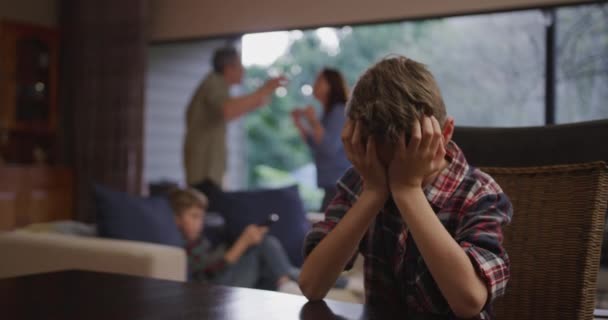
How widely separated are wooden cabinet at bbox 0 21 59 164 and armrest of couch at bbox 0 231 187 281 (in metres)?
3.04

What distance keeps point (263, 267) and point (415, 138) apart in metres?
2.51

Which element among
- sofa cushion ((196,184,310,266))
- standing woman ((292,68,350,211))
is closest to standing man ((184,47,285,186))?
standing woman ((292,68,350,211))

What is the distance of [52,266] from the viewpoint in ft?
9.46

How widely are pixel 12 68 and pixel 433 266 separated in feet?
17.4

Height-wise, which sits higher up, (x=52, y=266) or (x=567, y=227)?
(x=567, y=227)

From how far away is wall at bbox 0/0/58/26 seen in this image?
596cm

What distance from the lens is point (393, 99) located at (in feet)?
3.92

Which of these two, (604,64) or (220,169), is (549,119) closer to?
(604,64)

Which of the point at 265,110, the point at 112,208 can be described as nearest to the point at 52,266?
the point at 112,208

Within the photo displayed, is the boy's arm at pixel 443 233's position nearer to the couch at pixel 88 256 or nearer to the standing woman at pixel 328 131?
the couch at pixel 88 256

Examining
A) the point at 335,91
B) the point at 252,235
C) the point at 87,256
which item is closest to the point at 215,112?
the point at 335,91

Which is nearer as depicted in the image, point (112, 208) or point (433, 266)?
point (433, 266)

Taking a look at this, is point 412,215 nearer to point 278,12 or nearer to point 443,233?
point 443,233

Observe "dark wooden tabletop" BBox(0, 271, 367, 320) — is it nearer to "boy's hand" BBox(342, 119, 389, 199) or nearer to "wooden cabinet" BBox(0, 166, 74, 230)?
"boy's hand" BBox(342, 119, 389, 199)
